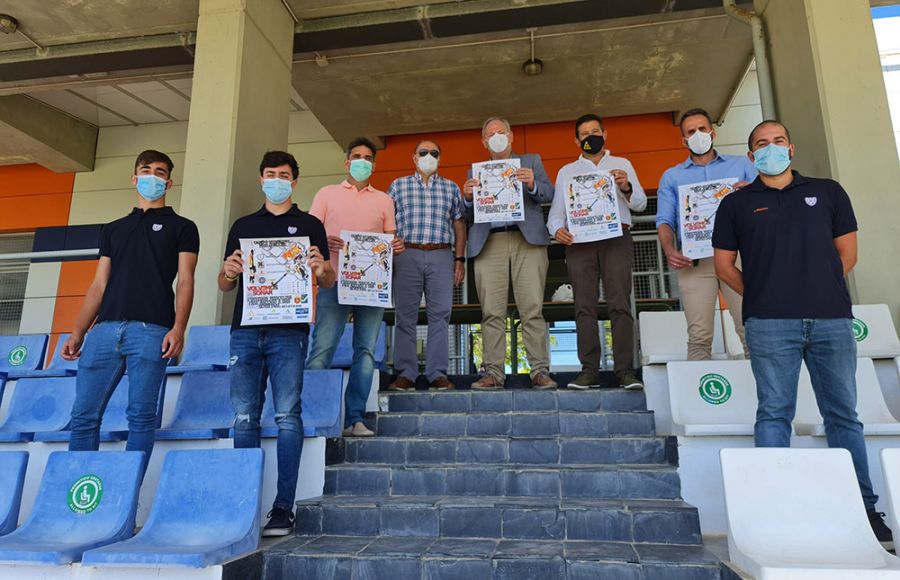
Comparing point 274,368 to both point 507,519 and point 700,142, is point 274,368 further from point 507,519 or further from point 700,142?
point 700,142

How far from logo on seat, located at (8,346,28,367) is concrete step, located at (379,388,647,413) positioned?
2.60 meters

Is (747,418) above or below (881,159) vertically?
below

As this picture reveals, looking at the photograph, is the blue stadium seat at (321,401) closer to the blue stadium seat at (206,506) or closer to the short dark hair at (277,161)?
the blue stadium seat at (206,506)

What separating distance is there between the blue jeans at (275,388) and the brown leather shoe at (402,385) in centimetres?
96

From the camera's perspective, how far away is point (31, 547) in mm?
1902

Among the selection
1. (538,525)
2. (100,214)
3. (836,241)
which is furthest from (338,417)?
(100,214)

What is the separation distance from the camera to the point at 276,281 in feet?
7.83

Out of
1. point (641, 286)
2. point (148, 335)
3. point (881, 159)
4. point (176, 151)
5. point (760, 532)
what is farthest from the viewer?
point (176, 151)

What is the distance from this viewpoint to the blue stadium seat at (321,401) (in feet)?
8.95

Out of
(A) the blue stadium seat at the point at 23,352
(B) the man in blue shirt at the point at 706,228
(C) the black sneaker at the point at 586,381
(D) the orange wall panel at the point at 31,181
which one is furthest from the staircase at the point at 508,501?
(D) the orange wall panel at the point at 31,181

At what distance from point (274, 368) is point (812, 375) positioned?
6.59ft

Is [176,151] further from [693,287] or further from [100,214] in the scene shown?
[693,287]

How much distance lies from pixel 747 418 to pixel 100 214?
8.32 meters

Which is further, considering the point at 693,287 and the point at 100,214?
the point at 100,214
